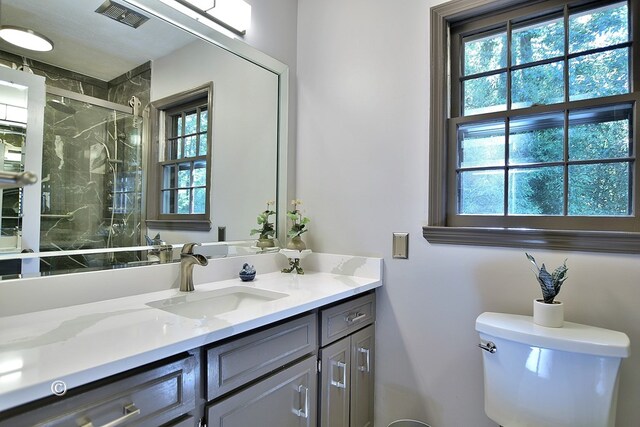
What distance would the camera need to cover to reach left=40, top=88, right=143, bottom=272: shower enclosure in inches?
44.4

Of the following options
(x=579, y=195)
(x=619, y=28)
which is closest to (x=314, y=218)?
(x=579, y=195)

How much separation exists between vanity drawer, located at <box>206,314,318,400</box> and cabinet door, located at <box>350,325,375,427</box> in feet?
1.14

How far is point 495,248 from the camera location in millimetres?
1412

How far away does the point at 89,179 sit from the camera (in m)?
1.21

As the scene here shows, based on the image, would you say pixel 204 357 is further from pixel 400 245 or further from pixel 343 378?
pixel 400 245

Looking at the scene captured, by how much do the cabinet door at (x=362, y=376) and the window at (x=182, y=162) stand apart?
2.90ft

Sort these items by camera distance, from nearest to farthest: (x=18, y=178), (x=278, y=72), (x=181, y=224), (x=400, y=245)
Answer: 1. (x=18, y=178)
2. (x=181, y=224)
3. (x=400, y=245)
4. (x=278, y=72)

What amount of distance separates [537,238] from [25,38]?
1868 millimetres

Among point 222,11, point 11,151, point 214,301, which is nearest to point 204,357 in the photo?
point 214,301

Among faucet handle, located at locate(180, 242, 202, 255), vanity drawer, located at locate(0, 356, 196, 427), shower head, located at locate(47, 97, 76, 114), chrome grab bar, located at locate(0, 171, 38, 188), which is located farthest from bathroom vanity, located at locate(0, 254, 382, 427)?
shower head, located at locate(47, 97, 76, 114)

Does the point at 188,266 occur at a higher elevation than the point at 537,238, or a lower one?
lower

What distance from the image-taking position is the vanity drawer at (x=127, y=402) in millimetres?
642

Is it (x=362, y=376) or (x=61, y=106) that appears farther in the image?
(x=362, y=376)

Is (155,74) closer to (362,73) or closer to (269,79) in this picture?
(269,79)
